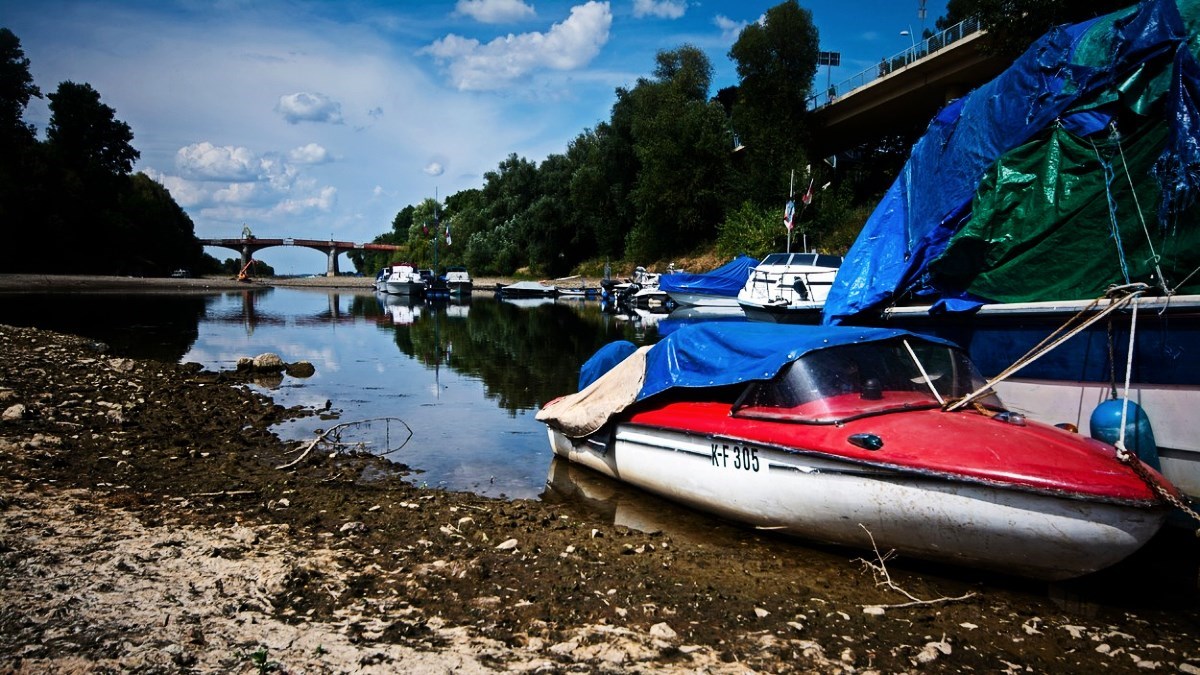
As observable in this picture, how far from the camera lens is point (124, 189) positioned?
9306 cm

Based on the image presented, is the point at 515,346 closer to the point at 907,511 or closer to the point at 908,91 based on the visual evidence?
the point at 907,511

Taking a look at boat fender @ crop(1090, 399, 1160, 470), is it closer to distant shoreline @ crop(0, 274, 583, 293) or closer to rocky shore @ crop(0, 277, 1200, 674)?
rocky shore @ crop(0, 277, 1200, 674)

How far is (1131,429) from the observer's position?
7258 mm

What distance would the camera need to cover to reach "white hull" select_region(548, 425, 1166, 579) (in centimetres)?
547

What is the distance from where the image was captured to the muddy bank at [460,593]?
459cm

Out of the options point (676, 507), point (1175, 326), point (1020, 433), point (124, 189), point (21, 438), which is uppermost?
point (124, 189)

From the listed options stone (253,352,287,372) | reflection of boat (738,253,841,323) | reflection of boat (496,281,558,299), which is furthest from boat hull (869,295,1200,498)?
reflection of boat (496,281,558,299)

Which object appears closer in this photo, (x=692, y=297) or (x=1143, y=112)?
(x=1143, y=112)

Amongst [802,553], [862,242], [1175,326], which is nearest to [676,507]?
[802,553]

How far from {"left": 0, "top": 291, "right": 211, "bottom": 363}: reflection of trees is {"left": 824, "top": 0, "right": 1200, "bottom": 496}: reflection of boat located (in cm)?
1861

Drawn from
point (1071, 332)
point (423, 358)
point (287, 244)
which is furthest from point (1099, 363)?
point (287, 244)

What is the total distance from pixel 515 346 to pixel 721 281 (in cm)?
1464

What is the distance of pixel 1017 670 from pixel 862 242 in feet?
28.5

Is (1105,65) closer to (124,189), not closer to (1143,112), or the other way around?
(1143,112)
